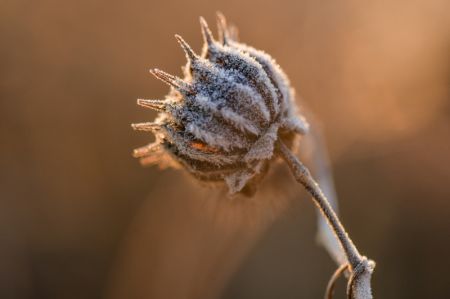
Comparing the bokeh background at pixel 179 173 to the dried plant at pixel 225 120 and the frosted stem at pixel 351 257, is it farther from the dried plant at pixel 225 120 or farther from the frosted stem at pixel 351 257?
the frosted stem at pixel 351 257

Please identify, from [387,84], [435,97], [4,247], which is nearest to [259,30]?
[387,84]

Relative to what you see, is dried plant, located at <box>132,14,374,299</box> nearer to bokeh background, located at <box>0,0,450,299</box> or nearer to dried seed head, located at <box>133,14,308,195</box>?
dried seed head, located at <box>133,14,308,195</box>

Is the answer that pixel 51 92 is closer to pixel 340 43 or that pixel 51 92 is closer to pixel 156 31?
pixel 156 31

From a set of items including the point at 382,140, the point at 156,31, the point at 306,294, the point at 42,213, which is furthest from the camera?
the point at 156,31

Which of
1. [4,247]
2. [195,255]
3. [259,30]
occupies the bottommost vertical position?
[195,255]

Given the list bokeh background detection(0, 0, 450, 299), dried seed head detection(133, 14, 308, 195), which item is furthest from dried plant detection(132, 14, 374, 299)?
bokeh background detection(0, 0, 450, 299)

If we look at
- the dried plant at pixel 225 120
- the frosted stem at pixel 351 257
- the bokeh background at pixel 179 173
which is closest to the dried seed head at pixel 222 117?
the dried plant at pixel 225 120

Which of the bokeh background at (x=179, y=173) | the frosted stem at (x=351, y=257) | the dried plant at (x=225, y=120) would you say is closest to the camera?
the frosted stem at (x=351, y=257)
